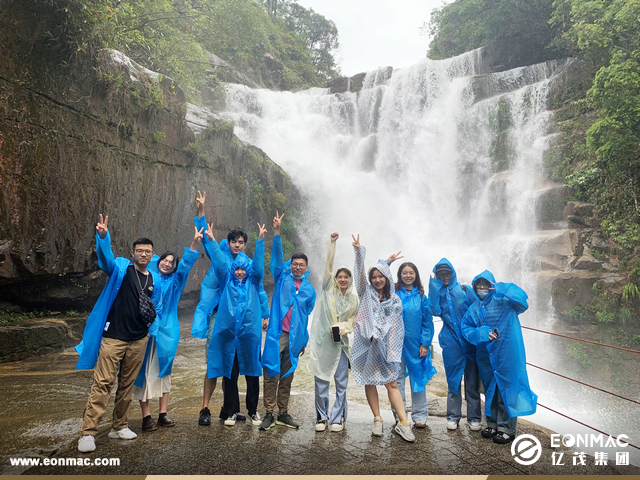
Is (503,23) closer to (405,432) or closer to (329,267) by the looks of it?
(329,267)

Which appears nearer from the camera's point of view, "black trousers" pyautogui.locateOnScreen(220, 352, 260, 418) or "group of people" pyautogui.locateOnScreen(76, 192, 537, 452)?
"group of people" pyautogui.locateOnScreen(76, 192, 537, 452)

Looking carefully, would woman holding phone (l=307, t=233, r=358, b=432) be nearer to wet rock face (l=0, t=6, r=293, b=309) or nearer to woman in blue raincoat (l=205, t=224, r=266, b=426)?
woman in blue raincoat (l=205, t=224, r=266, b=426)

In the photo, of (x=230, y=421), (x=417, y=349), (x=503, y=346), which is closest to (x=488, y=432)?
(x=503, y=346)

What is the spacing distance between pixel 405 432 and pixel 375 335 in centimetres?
85

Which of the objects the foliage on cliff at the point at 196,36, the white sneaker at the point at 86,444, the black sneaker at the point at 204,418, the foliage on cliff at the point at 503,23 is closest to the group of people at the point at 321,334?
the black sneaker at the point at 204,418

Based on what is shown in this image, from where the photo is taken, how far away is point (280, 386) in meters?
3.91

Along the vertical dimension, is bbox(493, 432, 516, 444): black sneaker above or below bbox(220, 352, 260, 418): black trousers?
below

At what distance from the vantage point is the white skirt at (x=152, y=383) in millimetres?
3633

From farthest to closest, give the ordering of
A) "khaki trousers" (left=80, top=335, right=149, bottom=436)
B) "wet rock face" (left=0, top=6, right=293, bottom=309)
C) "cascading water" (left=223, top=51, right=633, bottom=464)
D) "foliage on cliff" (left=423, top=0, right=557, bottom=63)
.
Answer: "foliage on cliff" (left=423, top=0, right=557, bottom=63)
"cascading water" (left=223, top=51, right=633, bottom=464)
"wet rock face" (left=0, top=6, right=293, bottom=309)
"khaki trousers" (left=80, top=335, right=149, bottom=436)

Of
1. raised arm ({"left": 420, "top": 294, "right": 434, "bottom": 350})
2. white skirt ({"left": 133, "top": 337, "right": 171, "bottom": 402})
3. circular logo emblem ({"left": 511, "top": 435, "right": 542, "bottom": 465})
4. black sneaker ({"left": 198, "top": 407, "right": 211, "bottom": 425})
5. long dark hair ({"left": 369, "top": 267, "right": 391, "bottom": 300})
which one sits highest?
long dark hair ({"left": 369, "top": 267, "right": 391, "bottom": 300})

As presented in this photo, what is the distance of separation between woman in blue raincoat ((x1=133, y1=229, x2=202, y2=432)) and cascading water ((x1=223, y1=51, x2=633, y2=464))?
11.7m

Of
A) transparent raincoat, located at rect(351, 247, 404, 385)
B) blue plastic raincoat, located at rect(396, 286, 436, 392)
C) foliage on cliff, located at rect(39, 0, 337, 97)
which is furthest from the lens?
foliage on cliff, located at rect(39, 0, 337, 97)

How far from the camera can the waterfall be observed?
15.9 m

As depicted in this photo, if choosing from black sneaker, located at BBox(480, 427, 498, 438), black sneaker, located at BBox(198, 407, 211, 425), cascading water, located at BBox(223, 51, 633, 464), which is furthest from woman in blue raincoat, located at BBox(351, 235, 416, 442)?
cascading water, located at BBox(223, 51, 633, 464)
